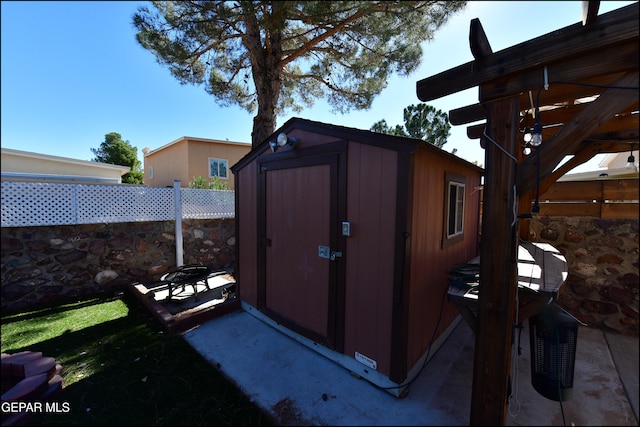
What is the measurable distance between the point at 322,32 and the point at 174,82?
337 centimetres

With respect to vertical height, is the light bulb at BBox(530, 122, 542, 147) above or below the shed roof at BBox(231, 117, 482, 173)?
below

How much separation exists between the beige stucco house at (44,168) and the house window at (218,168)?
923 centimetres

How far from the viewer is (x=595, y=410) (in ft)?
6.24

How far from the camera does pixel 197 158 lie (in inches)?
446

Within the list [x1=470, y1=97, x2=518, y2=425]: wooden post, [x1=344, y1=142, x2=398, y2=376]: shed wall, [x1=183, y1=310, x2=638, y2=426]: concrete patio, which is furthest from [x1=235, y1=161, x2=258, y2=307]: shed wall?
[x1=470, y1=97, x2=518, y2=425]: wooden post

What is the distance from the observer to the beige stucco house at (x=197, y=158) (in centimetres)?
1119

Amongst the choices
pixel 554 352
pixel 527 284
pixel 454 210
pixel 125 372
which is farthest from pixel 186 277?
pixel 554 352

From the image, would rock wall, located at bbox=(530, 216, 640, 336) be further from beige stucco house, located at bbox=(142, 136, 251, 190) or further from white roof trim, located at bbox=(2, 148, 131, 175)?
beige stucco house, located at bbox=(142, 136, 251, 190)

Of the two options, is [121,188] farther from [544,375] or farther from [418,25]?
[544,375]

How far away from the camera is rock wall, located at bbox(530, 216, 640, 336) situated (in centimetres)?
266

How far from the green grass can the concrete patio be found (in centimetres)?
18

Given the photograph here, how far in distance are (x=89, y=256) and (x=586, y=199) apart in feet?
24.2

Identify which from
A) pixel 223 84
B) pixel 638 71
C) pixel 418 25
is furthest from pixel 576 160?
pixel 223 84

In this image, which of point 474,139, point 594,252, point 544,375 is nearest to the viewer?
point 544,375
